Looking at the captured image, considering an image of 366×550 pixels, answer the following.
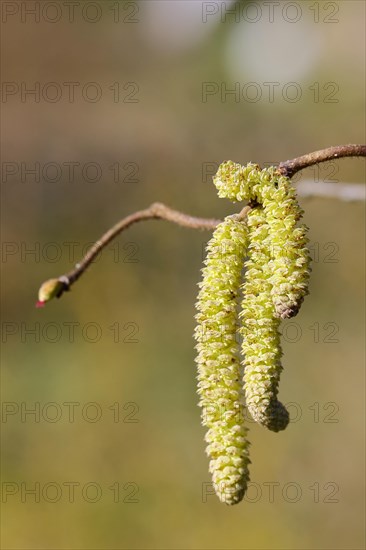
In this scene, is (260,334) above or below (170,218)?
Result: below

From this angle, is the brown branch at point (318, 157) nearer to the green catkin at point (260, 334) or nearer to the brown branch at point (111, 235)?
the green catkin at point (260, 334)

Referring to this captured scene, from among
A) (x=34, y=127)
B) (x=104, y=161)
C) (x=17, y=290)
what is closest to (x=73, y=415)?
(x=17, y=290)

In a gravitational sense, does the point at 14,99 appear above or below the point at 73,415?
above

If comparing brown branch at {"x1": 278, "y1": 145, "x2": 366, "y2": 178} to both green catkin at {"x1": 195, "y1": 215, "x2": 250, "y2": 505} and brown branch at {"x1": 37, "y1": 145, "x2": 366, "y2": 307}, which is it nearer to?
brown branch at {"x1": 37, "y1": 145, "x2": 366, "y2": 307}

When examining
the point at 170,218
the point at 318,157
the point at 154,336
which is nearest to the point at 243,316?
the point at 318,157

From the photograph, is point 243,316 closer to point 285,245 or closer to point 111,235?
point 285,245

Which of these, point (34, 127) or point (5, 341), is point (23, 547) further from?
point (34, 127)
